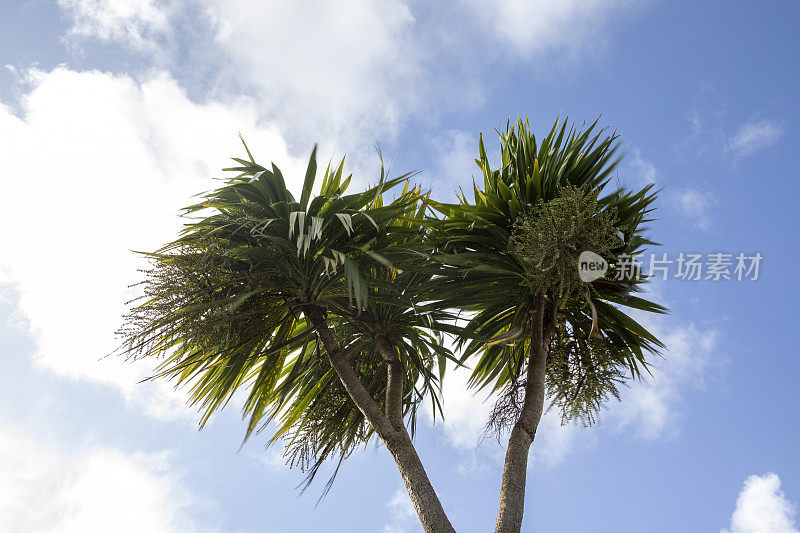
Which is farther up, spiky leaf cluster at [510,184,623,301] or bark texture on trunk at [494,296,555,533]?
spiky leaf cluster at [510,184,623,301]

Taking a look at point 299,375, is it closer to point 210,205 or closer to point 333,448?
point 333,448

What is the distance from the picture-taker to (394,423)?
13.0 feet

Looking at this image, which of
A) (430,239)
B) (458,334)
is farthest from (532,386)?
(430,239)

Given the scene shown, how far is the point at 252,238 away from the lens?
406 cm

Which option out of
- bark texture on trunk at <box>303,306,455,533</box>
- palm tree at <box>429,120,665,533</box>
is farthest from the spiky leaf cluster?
bark texture on trunk at <box>303,306,455,533</box>

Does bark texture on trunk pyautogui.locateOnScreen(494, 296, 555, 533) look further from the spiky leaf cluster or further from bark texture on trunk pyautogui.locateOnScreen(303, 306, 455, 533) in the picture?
the spiky leaf cluster

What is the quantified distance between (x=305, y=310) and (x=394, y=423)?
0.99 m

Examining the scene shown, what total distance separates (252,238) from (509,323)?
6.80 ft

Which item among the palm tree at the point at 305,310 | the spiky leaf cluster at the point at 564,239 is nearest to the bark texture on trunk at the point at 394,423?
the palm tree at the point at 305,310

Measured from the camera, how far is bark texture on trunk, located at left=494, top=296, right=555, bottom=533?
3467mm

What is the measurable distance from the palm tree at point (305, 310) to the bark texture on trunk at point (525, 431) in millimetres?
375

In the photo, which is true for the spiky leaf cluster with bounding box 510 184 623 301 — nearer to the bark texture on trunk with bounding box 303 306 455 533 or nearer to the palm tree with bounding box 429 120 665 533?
→ the palm tree with bounding box 429 120 665 533

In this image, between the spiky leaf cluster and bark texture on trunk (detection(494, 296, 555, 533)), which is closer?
bark texture on trunk (detection(494, 296, 555, 533))

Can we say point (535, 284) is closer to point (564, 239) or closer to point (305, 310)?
point (564, 239)
